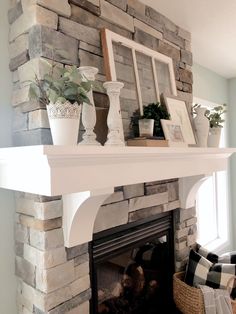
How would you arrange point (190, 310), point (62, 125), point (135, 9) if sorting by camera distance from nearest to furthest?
point (62, 125)
point (135, 9)
point (190, 310)

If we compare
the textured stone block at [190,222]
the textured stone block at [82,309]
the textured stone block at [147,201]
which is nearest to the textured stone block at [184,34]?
the textured stone block at [147,201]

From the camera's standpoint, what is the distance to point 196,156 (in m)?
1.82

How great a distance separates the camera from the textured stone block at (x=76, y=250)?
1.35 metres

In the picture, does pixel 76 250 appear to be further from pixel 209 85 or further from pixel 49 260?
pixel 209 85

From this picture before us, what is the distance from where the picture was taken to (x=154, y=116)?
1.70 meters

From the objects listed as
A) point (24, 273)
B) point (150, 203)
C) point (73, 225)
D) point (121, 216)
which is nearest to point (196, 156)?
point (150, 203)

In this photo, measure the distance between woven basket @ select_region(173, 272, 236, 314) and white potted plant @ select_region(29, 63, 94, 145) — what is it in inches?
57.1

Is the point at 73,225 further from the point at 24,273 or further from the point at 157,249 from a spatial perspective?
the point at 157,249

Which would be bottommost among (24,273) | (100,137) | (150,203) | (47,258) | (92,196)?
(24,273)

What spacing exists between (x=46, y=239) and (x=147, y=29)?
1514 millimetres

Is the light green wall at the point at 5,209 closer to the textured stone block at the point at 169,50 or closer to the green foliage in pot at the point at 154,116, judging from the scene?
the green foliage in pot at the point at 154,116

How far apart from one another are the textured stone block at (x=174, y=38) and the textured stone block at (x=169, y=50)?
0.06 meters

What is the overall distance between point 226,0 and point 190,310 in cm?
218

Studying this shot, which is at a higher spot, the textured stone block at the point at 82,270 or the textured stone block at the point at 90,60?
the textured stone block at the point at 90,60
